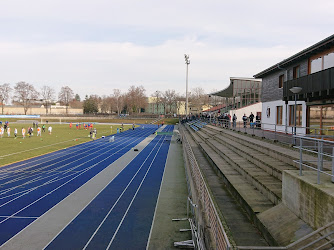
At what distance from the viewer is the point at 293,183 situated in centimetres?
555

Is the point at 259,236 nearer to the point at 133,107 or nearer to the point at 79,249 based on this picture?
the point at 79,249

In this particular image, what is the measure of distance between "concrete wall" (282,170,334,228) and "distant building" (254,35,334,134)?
16.2ft

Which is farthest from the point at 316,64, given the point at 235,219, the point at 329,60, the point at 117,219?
the point at 117,219

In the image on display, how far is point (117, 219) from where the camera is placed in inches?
395

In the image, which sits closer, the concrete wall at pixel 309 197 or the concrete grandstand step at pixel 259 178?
the concrete wall at pixel 309 197

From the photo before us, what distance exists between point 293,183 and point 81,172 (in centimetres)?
1491

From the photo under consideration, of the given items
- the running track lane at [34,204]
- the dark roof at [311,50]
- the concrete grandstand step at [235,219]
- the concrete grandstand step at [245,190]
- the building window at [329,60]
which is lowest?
the running track lane at [34,204]

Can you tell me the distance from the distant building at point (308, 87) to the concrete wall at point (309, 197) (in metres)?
4.94

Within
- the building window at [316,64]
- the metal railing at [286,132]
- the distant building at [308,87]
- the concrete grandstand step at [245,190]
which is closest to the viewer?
the concrete grandstand step at [245,190]

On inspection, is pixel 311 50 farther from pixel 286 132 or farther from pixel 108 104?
pixel 108 104

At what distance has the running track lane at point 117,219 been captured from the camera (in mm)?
8281

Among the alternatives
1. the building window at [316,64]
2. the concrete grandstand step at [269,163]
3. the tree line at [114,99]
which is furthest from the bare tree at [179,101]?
the concrete grandstand step at [269,163]

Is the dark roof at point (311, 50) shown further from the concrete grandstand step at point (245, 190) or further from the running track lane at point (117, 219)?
the running track lane at point (117, 219)

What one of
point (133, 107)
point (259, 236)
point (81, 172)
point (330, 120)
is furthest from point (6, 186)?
point (133, 107)
